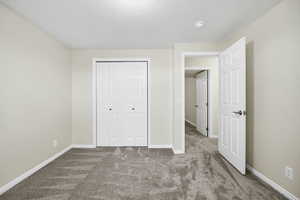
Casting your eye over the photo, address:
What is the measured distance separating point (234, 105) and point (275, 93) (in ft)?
2.09

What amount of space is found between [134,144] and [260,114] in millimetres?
2604

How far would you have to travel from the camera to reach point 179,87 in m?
3.13

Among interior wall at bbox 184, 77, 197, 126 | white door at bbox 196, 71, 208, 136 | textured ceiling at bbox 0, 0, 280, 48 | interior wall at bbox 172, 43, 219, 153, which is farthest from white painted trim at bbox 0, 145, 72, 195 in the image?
interior wall at bbox 184, 77, 197, 126

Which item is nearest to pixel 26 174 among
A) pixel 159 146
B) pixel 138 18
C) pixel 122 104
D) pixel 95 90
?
pixel 95 90

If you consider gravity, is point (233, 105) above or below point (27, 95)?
below

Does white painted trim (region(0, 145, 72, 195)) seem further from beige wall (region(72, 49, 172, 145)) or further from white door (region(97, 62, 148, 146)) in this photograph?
white door (region(97, 62, 148, 146))

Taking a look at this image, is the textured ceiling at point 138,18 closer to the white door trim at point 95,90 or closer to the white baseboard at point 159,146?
the white door trim at point 95,90

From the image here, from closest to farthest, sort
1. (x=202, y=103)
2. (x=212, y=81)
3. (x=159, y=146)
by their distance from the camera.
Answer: (x=159, y=146) → (x=212, y=81) → (x=202, y=103)

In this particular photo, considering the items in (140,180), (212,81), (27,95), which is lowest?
(140,180)

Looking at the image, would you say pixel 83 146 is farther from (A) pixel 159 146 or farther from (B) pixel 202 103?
(B) pixel 202 103

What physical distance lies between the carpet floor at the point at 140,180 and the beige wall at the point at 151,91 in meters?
0.60

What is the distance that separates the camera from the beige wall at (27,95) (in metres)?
1.87

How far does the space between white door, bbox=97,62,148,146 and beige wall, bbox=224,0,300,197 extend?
2.14m

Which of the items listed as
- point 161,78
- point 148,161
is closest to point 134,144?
point 148,161
